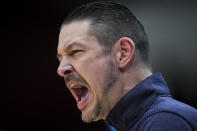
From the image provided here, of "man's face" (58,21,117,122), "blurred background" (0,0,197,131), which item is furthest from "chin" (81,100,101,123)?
"blurred background" (0,0,197,131)

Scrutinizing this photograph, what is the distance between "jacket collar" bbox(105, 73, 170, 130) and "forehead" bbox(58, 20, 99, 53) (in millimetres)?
→ 189

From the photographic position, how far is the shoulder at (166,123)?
0.63 metres

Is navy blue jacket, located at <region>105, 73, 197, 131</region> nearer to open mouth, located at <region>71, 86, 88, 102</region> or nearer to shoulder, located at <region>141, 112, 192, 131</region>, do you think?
shoulder, located at <region>141, 112, 192, 131</region>

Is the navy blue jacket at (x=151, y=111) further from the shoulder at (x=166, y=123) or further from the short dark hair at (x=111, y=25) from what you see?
the short dark hair at (x=111, y=25)

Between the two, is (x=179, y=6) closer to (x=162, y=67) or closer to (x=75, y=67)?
(x=162, y=67)

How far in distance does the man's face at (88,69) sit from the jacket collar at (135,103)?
49 mm

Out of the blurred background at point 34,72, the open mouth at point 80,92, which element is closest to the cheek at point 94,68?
the open mouth at point 80,92

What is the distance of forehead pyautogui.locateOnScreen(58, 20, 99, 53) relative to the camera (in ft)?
2.77

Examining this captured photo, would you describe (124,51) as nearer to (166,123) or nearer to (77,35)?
(77,35)

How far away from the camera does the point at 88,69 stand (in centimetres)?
82

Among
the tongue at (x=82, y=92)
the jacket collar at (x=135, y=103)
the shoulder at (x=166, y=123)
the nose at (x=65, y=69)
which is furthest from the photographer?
the tongue at (x=82, y=92)

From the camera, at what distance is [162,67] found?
→ 1753 millimetres

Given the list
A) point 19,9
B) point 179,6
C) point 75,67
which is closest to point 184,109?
point 75,67

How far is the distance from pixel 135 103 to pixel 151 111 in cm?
7
